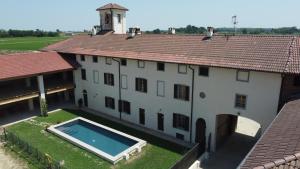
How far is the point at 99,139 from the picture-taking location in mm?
22547

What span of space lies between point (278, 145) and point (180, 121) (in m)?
13.6

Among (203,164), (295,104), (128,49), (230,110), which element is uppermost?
(128,49)

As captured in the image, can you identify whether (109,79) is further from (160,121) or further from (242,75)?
(242,75)

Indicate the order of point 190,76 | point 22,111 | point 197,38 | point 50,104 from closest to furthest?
point 190,76 → point 197,38 → point 22,111 → point 50,104

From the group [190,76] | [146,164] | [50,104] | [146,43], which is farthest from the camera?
[50,104]

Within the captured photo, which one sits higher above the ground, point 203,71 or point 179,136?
point 203,71

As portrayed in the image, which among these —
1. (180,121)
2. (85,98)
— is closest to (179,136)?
(180,121)

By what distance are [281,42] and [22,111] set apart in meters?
28.1

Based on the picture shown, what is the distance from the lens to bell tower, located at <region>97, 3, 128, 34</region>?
33631mm

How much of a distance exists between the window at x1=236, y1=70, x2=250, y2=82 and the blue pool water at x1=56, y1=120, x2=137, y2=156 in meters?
10.2

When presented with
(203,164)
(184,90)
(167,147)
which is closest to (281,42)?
(184,90)

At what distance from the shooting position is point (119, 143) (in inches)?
859

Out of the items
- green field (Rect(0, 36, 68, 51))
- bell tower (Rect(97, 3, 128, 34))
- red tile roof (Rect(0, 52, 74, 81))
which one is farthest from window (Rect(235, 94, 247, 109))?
green field (Rect(0, 36, 68, 51))

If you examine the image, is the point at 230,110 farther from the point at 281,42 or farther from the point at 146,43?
the point at 146,43
